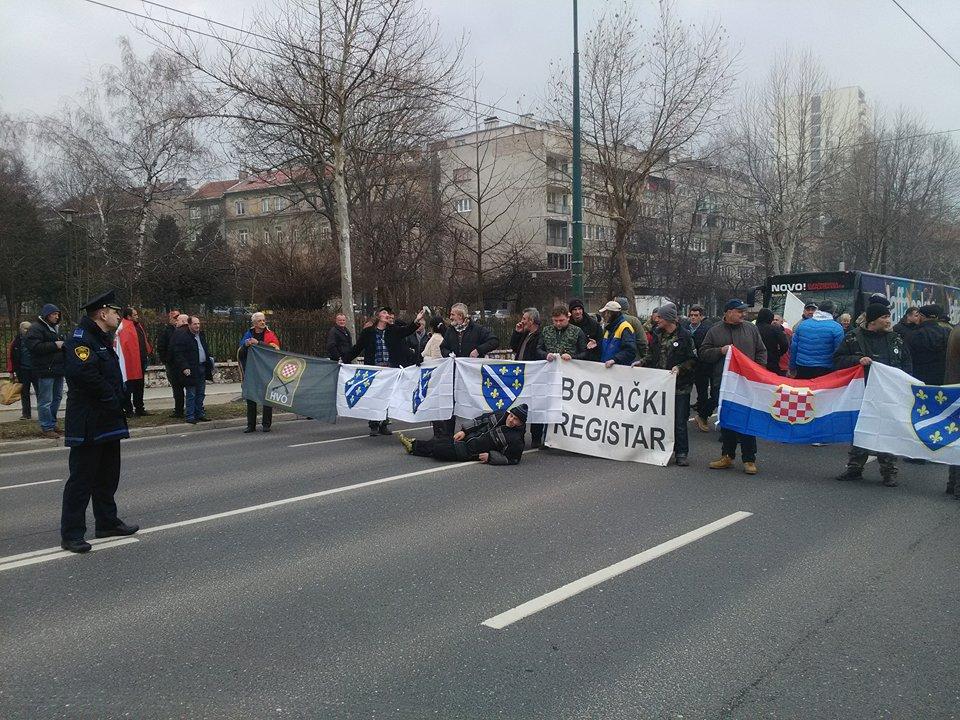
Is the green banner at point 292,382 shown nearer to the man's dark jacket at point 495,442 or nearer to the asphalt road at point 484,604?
the man's dark jacket at point 495,442

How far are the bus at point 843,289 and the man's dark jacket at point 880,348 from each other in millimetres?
13446

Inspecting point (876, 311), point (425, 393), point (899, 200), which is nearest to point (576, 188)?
point (425, 393)

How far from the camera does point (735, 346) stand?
923 cm

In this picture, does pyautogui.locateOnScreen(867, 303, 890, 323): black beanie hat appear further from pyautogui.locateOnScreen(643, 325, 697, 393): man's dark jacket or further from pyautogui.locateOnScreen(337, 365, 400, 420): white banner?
pyautogui.locateOnScreen(337, 365, 400, 420): white banner

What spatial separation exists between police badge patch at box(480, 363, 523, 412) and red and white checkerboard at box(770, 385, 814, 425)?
3.18m

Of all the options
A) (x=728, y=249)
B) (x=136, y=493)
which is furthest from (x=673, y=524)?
(x=728, y=249)

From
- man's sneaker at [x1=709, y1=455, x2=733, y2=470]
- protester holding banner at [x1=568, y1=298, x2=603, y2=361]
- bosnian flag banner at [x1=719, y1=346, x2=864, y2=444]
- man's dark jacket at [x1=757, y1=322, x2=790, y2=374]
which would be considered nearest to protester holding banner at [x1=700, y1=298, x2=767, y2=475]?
man's sneaker at [x1=709, y1=455, x2=733, y2=470]

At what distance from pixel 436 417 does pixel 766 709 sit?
7.44 meters

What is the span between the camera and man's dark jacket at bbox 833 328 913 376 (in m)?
8.89

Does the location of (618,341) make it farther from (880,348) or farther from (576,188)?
(576,188)

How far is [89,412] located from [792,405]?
23.7 ft

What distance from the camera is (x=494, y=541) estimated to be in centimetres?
602

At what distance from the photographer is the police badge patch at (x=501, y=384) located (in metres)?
10.2

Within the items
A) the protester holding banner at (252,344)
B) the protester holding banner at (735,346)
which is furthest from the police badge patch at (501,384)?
the protester holding banner at (252,344)
